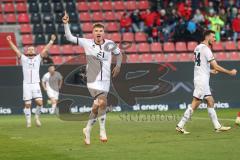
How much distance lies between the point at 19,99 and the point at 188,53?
9.40 metres

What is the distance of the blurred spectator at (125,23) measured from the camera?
33.7 metres

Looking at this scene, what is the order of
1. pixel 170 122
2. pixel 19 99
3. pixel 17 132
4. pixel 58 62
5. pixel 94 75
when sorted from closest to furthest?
pixel 94 75, pixel 17 132, pixel 170 122, pixel 19 99, pixel 58 62

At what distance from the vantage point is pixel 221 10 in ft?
115

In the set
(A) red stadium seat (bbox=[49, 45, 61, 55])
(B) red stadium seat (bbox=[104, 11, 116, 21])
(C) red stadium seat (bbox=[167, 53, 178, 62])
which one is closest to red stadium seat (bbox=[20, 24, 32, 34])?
(A) red stadium seat (bbox=[49, 45, 61, 55])

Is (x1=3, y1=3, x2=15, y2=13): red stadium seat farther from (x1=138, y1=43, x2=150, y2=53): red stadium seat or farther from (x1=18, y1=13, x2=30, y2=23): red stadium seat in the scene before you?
(x1=138, y1=43, x2=150, y2=53): red stadium seat

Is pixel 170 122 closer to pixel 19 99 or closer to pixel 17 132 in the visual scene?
pixel 17 132

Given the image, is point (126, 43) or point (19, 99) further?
point (126, 43)

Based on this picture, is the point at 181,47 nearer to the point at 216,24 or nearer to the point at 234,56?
the point at 216,24

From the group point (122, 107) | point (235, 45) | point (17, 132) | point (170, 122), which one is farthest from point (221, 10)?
point (17, 132)

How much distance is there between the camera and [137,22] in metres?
34.4

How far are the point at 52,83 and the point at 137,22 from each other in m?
8.28

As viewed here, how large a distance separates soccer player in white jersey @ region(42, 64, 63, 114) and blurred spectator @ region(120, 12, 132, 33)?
23.0ft

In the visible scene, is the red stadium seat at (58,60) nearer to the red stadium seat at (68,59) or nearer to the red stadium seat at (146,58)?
the red stadium seat at (68,59)

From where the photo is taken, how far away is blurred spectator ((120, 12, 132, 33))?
111 feet
